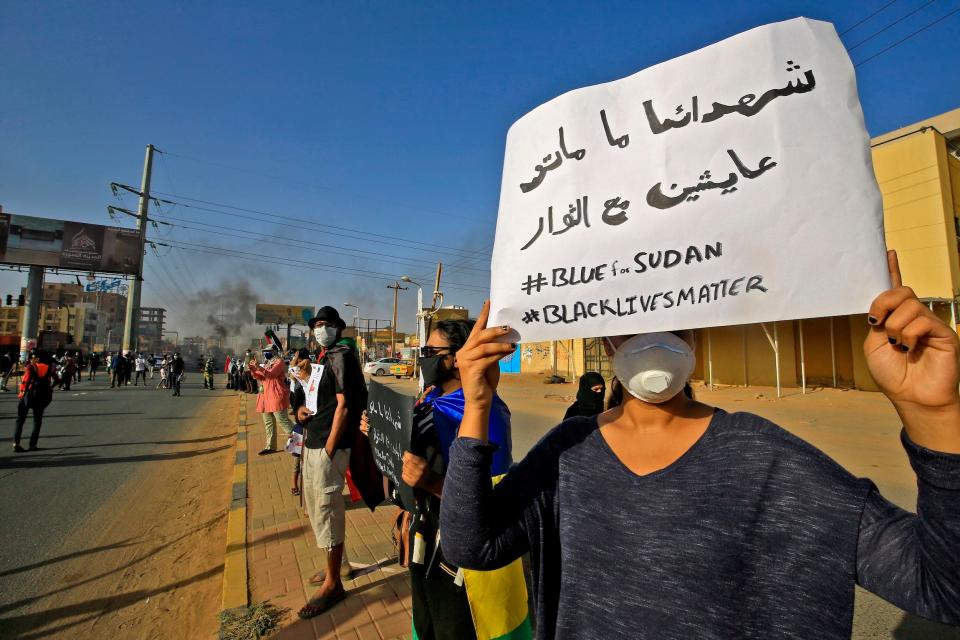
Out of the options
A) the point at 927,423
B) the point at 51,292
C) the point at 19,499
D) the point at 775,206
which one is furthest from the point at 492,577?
the point at 51,292

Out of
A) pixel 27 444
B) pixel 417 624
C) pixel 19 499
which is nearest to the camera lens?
pixel 417 624

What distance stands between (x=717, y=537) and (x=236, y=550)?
4571 mm

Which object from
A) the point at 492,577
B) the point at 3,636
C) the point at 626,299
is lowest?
the point at 3,636

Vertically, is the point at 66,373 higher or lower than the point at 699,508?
lower

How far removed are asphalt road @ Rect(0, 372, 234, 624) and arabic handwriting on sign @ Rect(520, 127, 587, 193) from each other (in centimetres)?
494

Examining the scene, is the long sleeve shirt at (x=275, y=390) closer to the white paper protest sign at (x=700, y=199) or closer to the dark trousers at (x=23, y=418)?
the dark trousers at (x=23, y=418)

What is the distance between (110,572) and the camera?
4.18 m

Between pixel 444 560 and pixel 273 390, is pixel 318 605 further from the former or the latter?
pixel 273 390

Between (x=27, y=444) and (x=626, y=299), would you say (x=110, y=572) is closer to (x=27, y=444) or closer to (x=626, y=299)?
(x=626, y=299)

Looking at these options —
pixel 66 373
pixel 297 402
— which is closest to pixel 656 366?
pixel 297 402

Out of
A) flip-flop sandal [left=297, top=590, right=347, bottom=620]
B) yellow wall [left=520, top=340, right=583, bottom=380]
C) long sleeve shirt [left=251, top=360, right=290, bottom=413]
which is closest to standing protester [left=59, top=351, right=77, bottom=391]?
long sleeve shirt [left=251, top=360, right=290, bottom=413]

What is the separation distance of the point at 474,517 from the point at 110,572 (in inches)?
186

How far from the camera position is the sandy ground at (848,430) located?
295cm

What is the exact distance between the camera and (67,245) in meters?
37.6
